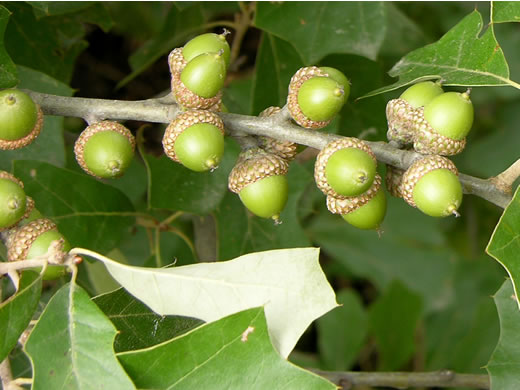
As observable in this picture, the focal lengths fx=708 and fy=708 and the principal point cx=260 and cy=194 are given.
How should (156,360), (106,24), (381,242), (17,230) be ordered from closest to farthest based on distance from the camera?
(156,360) < (17,230) < (106,24) < (381,242)

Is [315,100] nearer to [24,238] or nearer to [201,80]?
[201,80]

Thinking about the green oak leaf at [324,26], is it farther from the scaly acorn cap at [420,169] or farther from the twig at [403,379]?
the twig at [403,379]

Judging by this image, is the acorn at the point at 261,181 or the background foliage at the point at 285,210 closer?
the background foliage at the point at 285,210

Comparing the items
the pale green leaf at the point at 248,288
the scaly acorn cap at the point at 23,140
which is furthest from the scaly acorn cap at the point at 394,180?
the scaly acorn cap at the point at 23,140

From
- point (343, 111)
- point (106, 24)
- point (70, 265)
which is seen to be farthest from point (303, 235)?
point (70, 265)

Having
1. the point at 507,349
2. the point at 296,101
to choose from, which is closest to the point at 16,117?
the point at 296,101

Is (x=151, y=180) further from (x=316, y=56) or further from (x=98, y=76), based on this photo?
(x=98, y=76)
